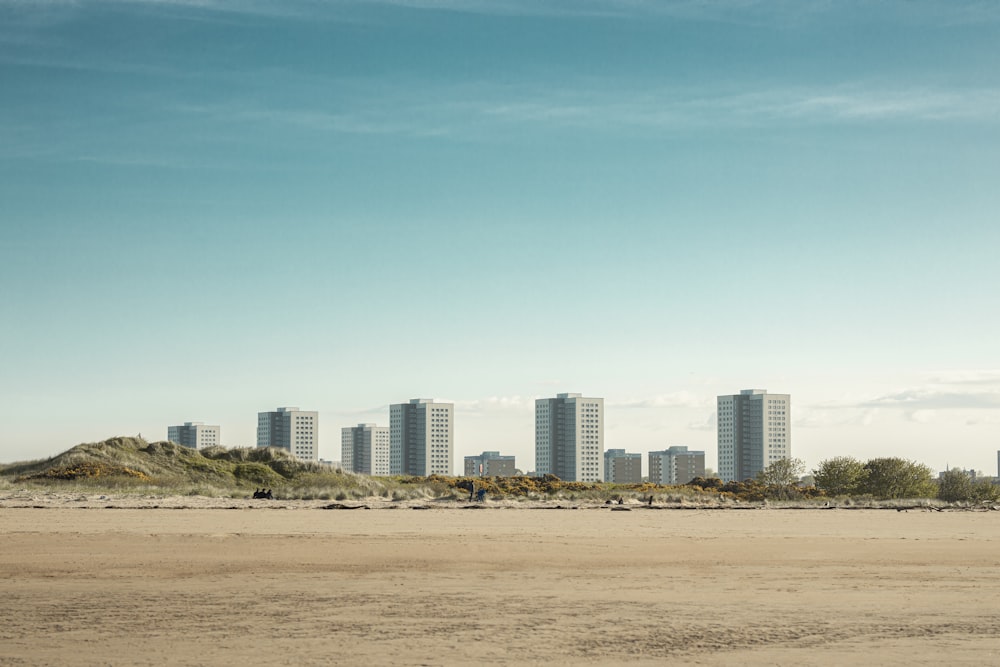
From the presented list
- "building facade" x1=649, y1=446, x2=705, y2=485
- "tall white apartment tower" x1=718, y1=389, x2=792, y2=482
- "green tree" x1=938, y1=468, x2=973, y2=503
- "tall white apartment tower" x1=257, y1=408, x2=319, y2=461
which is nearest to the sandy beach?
"green tree" x1=938, y1=468, x2=973, y2=503

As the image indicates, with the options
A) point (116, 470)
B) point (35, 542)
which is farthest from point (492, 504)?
point (116, 470)

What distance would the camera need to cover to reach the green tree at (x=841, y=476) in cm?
5754

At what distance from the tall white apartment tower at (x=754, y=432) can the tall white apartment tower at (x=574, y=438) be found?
69.8ft

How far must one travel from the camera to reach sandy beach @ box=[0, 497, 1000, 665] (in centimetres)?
1441

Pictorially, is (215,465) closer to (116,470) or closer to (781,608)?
(116,470)

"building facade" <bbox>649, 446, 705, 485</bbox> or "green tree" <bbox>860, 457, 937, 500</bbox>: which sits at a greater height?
"green tree" <bbox>860, 457, 937, 500</bbox>

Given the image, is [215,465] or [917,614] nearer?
[917,614]

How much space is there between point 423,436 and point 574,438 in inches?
959

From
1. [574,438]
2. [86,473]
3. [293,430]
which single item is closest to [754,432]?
[574,438]

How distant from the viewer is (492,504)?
144 ft

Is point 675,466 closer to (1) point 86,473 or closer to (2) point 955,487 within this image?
(2) point 955,487

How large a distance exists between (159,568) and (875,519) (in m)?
26.4

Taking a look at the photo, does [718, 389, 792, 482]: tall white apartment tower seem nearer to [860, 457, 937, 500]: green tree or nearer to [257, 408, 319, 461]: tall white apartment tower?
[257, 408, 319, 461]: tall white apartment tower

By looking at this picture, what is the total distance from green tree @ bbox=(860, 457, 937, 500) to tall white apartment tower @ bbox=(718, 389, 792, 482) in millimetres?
90367
